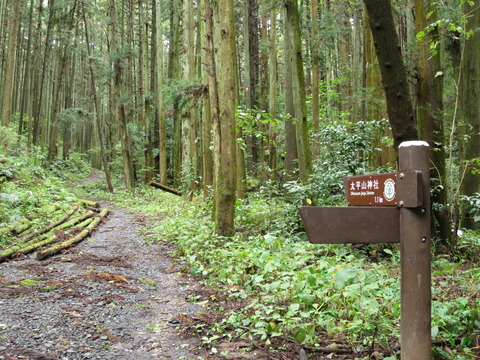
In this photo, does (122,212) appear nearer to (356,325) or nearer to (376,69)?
(376,69)

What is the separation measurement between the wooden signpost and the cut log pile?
608 cm

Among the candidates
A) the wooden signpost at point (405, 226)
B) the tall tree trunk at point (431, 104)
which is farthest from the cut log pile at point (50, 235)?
the tall tree trunk at point (431, 104)

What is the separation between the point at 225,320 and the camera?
3971mm

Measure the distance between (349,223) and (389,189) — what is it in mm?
348

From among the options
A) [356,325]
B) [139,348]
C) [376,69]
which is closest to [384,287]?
[356,325]

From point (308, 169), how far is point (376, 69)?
4.49 meters

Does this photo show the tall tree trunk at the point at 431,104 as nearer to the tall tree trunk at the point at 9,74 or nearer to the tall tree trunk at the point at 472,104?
the tall tree trunk at the point at 472,104

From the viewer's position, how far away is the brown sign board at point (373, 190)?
2.34 metres

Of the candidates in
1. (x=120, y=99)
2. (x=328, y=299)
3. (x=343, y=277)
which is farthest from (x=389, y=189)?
(x=120, y=99)

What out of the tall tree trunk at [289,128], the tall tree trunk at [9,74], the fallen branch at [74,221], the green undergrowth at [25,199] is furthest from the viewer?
the tall tree trunk at [9,74]

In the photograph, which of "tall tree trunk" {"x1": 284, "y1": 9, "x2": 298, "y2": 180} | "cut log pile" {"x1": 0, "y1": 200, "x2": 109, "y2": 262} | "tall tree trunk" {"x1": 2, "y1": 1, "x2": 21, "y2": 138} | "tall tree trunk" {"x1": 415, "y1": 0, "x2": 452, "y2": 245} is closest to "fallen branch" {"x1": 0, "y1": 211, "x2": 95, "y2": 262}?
"cut log pile" {"x1": 0, "y1": 200, "x2": 109, "y2": 262}

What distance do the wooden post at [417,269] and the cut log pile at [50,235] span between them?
6.37 meters

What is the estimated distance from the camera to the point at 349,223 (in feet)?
7.72

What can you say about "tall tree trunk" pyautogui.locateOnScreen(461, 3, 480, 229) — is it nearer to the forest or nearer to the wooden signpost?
the forest
